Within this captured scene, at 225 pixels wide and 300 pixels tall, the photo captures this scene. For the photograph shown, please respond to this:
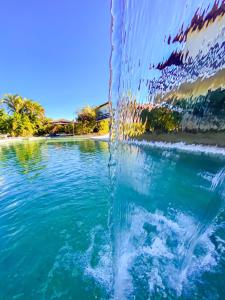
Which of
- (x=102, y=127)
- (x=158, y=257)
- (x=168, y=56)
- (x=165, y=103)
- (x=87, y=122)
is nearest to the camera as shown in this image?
(x=168, y=56)

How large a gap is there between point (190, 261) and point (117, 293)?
1.27 m

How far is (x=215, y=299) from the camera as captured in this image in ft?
7.06

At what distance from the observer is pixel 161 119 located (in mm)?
2682


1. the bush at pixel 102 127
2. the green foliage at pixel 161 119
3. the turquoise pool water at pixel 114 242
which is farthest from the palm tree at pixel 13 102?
the green foliage at pixel 161 119

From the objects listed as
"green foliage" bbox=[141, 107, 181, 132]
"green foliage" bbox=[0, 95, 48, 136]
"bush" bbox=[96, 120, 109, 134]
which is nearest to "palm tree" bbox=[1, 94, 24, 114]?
"green foliage" bbox=[0, 95, 48, 136]

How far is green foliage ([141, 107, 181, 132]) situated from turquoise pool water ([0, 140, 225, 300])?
0.64 metres

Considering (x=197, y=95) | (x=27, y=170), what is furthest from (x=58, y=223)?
(x=27, y=170)

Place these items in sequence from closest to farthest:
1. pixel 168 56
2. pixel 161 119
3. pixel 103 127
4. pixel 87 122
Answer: pixel 168 56, pixel 161 119, pixel 103 127, pixel 87 122

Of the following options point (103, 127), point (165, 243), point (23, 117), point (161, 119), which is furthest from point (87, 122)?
point (161, 119)

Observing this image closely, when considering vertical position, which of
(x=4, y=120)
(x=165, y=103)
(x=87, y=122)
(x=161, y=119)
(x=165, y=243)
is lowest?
(x=165, y=243)

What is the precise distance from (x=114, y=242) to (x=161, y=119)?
2403mm

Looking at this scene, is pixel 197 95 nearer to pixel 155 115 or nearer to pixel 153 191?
pixel 155 115

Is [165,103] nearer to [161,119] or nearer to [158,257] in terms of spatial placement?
[161,119]

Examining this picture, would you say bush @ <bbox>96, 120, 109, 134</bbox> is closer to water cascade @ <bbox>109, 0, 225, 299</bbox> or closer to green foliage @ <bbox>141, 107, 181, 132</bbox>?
water cascade @ <bbox>109, 0, 225, 299</bbox>
